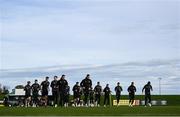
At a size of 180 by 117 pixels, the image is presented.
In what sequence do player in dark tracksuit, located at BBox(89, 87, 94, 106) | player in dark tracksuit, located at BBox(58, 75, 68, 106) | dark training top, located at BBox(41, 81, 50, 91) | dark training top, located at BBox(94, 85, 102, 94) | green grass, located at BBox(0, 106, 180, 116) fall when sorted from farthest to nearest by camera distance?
dark training top, located at BBox(94, 85, 102, 94) < player in dark tracksuit, located at BBox(89, 87, 94, 106) < dark training top, located at BBox(41, 81, 50, 91) < player in dark tracksuit, located at BBox(58, 75, 68, 106) < green grass, located at BBox(0, 106, 180, 116)

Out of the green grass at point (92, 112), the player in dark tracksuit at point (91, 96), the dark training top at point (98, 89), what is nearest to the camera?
the green grass at point (92, 112)

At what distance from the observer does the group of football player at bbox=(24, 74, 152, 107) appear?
33156 millimetres

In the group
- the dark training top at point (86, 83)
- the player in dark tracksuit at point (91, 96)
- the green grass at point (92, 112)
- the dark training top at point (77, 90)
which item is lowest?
the green grass at point (92, 112)

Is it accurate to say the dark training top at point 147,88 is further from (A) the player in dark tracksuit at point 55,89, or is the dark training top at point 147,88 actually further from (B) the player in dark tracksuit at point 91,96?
(A) the player in dark tracksuit at point 55,89

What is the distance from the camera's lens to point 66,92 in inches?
1309

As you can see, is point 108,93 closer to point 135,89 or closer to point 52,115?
point 135,89

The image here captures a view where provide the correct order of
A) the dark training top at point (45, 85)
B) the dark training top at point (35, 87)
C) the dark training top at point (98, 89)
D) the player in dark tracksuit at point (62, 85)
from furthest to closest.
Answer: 1. the dark training top at point (98, 89)
2. the dark training top at point (35, 87)
3. the dark training top at point (45, 85)
4. the player in dark tracksuit at point (62, 85)

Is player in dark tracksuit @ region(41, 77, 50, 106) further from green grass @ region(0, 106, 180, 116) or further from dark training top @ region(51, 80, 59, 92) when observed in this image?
green grass @ region(0, 106, 180, 116)

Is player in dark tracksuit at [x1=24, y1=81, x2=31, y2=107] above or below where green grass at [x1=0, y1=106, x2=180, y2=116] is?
above

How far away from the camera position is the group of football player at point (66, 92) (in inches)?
1305

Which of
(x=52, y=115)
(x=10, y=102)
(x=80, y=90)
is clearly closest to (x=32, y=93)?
(x=80, y=90)

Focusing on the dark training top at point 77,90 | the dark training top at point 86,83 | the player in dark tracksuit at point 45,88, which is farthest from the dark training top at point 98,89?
the player in dark tracksuit at point 45,88

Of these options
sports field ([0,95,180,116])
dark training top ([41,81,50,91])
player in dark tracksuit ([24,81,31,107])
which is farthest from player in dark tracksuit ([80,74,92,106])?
sports field ([0,95,180,116])

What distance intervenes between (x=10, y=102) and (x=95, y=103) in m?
20.7
